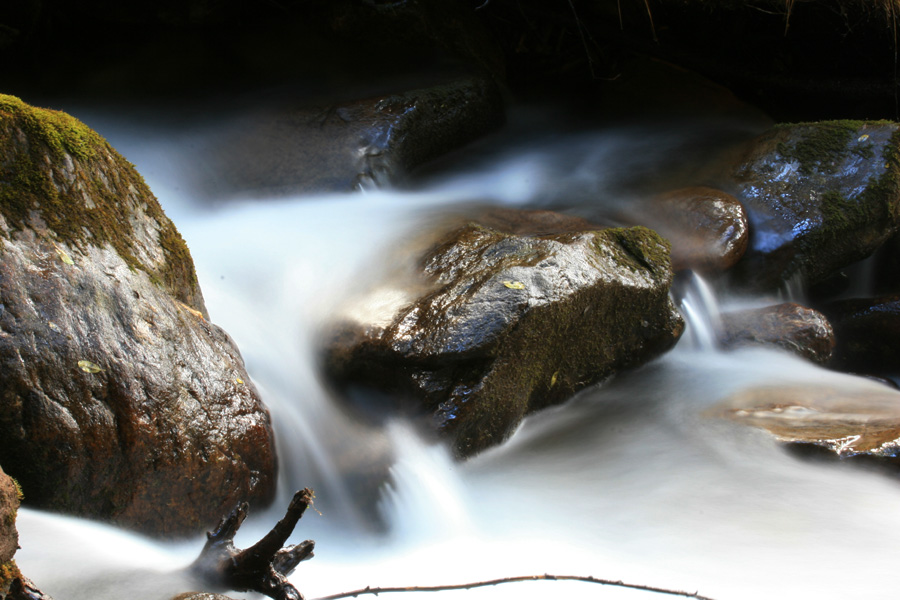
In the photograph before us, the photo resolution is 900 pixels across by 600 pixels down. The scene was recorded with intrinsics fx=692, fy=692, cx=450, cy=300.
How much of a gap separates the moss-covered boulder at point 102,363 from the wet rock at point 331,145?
2569mm

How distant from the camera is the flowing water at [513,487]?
275cm

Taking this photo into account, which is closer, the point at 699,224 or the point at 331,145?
the point at 699,224

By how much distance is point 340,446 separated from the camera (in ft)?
11.3

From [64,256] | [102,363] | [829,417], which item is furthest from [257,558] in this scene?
[829,417]

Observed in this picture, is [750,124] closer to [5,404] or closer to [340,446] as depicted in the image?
[340,446]

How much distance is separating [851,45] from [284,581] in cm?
844

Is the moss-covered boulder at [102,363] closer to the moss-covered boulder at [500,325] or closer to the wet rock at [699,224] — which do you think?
the moss-covered boulder at [500,325]

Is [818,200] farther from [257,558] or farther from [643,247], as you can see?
[257,558]

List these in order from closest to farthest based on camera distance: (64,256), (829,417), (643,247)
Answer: (64,256), (829,417), (643,247)

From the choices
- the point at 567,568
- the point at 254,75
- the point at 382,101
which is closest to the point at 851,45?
the point at 382,101

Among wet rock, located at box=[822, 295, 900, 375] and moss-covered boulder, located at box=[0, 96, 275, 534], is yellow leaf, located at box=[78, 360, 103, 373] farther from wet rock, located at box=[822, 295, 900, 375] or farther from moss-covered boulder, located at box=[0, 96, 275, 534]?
wet rock, located at box=[822, 295, 900, 375]

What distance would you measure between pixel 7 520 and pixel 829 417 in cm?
428

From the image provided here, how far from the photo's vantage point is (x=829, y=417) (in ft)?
14.0

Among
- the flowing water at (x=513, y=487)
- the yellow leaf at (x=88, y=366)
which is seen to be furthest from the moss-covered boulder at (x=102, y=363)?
the flowing water at (x=513, y=487)
